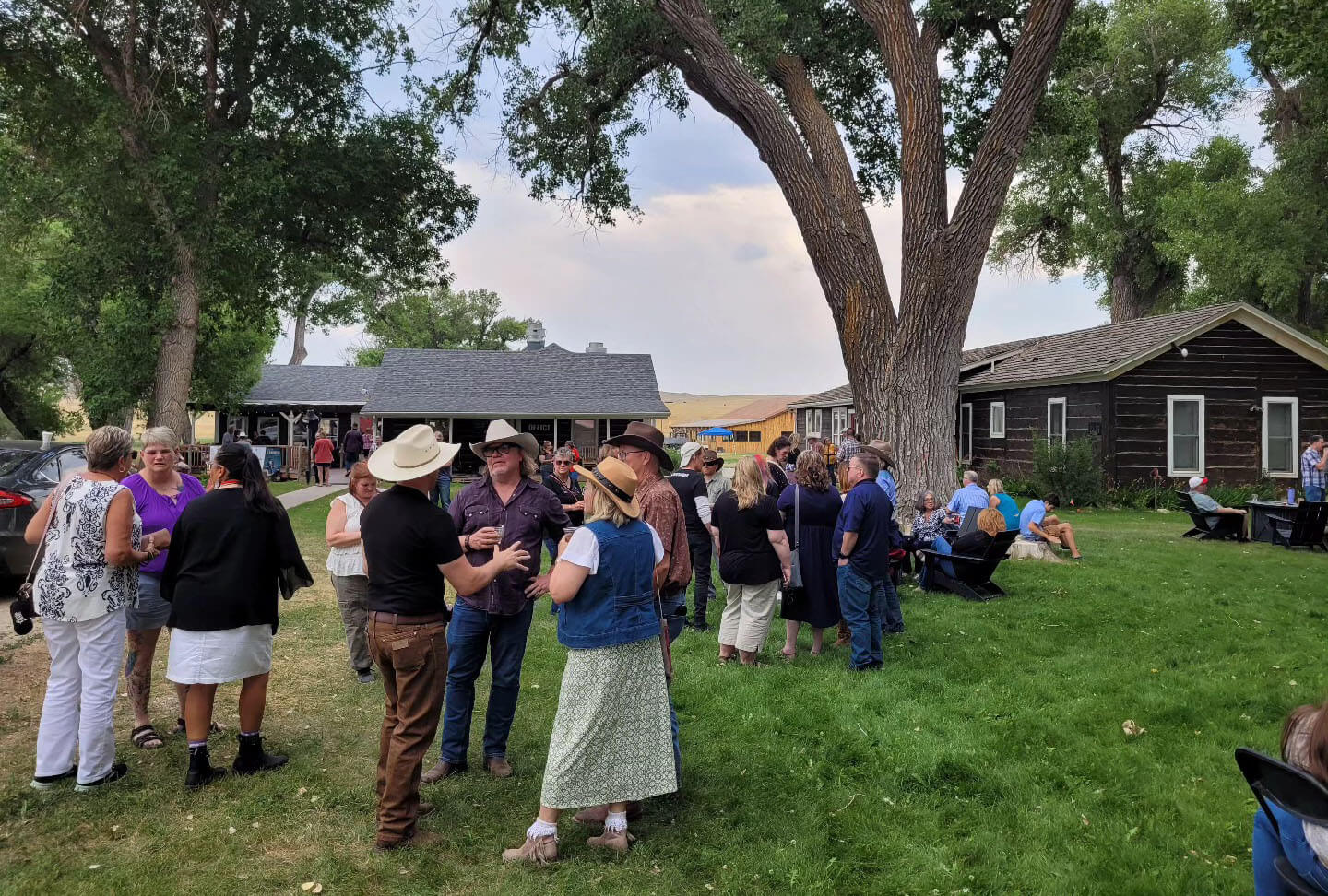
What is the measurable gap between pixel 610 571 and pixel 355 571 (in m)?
3.18

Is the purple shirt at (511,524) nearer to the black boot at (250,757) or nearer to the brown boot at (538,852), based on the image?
the brown boot at (538,852)

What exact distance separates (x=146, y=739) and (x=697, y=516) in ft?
15.6

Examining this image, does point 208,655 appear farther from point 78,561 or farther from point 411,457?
point 411,457

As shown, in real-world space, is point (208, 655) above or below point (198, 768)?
above

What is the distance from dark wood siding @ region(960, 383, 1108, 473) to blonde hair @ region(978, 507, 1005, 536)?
11.6 m

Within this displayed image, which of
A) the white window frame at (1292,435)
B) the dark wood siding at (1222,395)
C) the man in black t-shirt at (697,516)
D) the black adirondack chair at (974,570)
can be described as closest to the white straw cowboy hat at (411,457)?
the man in black t-shirt at (697,516)

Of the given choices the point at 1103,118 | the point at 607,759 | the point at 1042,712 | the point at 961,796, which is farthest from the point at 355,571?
the point at 1103,118

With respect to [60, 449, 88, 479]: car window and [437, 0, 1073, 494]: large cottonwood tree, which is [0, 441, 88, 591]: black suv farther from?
[437, 0, 1073, 494]: large cottonwood tree

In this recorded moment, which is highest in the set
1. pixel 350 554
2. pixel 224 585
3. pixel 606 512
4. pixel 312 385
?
pixel 312 385

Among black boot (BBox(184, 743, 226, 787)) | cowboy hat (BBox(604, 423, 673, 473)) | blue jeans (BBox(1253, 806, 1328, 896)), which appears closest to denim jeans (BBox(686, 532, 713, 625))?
cowboy hat (BBox(604, 423, 673, 473))

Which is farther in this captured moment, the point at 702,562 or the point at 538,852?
the point at 702,562

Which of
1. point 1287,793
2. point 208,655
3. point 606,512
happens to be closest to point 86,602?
point 208,655

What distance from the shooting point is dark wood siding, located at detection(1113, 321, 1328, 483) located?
19219 millimetres

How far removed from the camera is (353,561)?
6168 mm
